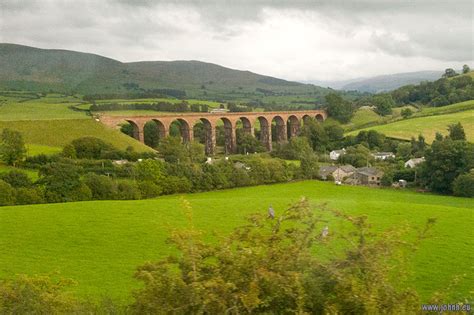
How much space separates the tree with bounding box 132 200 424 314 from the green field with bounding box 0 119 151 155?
110 feet

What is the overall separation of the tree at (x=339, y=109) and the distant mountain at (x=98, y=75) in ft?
71.6

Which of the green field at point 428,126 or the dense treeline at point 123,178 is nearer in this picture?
the dense treeline at point 123,178

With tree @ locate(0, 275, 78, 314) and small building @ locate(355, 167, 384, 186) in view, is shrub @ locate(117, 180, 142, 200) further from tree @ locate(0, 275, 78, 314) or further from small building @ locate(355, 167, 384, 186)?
tree @ locate(0, 275, 78, 314)

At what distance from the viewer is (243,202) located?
63.2ft

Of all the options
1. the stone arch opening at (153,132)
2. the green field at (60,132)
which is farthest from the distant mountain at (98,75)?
the stone arch opening at (153,132)

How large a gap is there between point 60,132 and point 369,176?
25510mm

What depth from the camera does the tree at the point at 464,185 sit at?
22406 millimetres

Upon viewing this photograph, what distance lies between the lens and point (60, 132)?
3953 cm

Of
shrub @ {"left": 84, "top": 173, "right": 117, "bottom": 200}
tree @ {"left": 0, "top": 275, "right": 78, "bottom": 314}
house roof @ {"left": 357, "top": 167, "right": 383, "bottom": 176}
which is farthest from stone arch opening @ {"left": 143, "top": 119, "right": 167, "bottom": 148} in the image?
tree @ {"left": 0, "top": 275, "right": 78, "bottom": 314}

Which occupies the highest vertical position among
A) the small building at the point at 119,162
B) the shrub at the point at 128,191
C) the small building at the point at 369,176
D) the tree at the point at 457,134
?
the tree at the point at 457,134

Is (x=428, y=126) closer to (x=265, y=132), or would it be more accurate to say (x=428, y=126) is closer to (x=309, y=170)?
(x=265, y=132)

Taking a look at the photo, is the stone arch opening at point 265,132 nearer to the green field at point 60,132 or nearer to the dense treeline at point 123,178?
the green field at point 60,132

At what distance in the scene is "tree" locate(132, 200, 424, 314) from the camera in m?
4.45

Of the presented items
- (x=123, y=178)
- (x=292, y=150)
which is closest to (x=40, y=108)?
(x=123, y=178)
